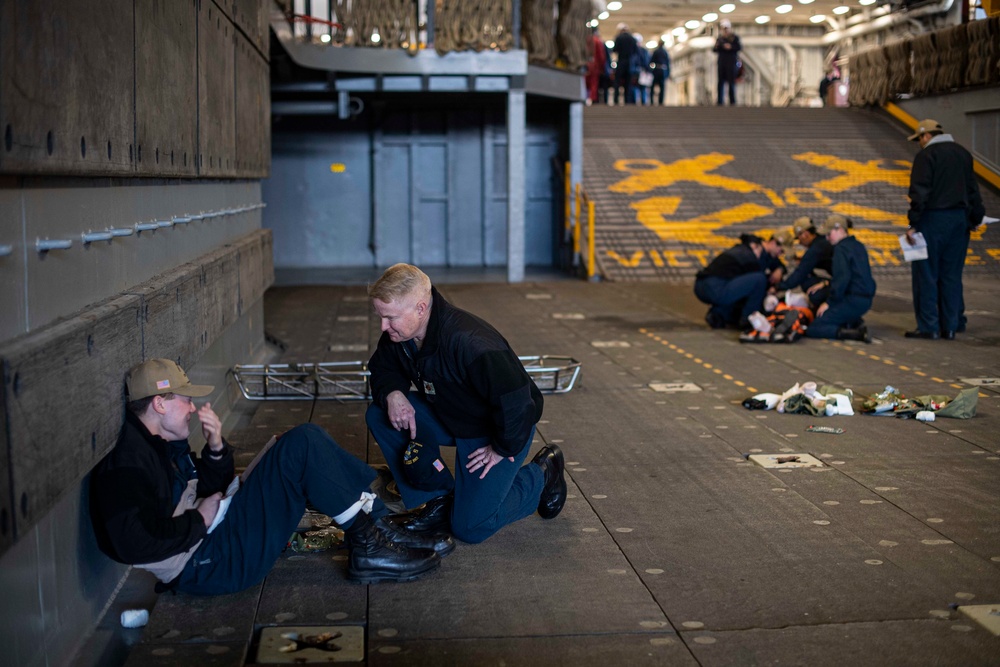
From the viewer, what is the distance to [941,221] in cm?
1192

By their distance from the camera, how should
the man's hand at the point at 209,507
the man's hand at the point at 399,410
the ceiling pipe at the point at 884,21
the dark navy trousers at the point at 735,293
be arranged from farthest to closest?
1. the ceiling pipe at the point at 884,21
2. the dark navy trousers at the point at 735,293
3. the man's hand at the point at 399,410
4. the man's hand at the point at 209,507

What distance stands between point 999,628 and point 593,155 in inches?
776

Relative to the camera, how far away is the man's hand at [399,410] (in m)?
5.36

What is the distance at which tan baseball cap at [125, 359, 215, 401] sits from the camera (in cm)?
424

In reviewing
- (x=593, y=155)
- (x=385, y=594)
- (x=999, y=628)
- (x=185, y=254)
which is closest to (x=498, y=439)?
(x=385, y=594)

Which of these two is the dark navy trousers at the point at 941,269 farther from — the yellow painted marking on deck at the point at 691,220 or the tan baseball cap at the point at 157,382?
the tan baseball cap at the point at 157,382

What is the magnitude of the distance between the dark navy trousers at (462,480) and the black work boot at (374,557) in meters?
0.51

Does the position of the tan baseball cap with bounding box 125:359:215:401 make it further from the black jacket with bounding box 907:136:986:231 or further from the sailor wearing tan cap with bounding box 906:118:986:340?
the black jacket with bounding box 907:136:986:231

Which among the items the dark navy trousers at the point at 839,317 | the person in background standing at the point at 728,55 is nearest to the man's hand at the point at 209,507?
the dark navy trousers at the point at 839,317

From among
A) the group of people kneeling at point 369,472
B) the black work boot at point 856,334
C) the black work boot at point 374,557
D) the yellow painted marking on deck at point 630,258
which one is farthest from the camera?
the yellow painted marking on deck at point 630,258

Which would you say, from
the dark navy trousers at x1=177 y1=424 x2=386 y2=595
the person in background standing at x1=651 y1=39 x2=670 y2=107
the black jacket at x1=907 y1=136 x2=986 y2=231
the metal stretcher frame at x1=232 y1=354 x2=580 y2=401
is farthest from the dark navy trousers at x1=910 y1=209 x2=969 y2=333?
the person in background standing at x1=651 y1=39 x2=670 y2=107

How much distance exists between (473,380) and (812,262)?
8.26 metres

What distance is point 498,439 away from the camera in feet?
16.1

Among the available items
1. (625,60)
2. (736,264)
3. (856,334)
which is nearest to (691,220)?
(736,264)
